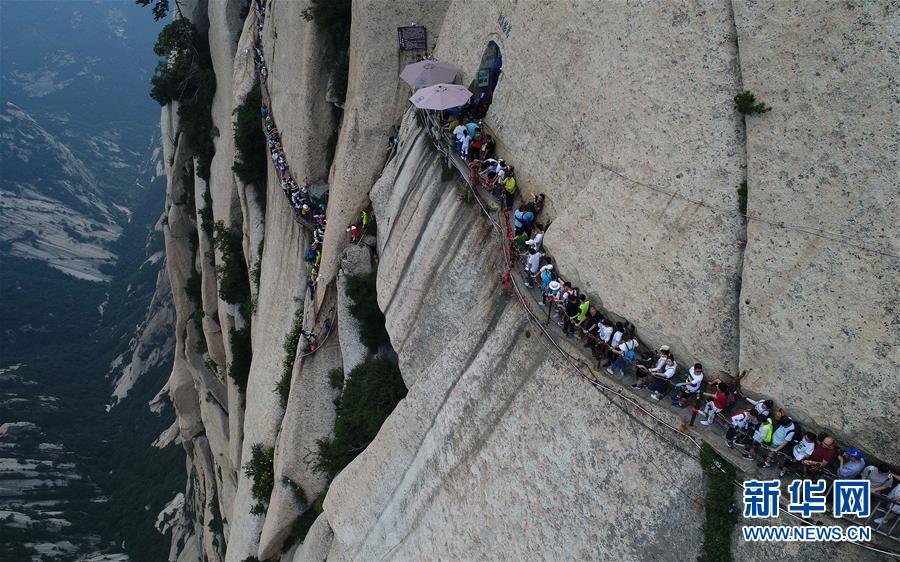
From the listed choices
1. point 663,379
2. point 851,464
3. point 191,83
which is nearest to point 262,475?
point 663,379

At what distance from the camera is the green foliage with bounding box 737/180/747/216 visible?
12.2m

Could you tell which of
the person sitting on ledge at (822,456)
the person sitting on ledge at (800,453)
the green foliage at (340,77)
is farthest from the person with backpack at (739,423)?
the green foliage at (340,77)

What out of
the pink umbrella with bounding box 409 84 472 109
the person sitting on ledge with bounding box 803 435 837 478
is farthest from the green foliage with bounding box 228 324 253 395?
the person sitting on ledge with bounding box 803 435 837 478

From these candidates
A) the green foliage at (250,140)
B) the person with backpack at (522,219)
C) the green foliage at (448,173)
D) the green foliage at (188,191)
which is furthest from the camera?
the green foliage at (188,191)

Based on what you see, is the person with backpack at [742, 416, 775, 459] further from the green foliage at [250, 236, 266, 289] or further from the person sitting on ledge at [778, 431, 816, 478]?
the green foliage at [250, 236, 266, 289]

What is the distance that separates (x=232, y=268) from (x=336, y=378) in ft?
51.0

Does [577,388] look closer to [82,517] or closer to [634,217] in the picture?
[634,217]

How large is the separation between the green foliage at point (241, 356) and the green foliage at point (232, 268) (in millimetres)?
2090

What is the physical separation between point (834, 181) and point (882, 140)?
95cm

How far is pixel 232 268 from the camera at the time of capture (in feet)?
123

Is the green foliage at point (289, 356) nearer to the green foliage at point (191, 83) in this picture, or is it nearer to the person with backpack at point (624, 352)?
the person with backpack at point (624, 352)

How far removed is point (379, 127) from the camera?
2484 centimetres

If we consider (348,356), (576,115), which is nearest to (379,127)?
(348,356)

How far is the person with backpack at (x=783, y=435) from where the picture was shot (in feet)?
37.3
